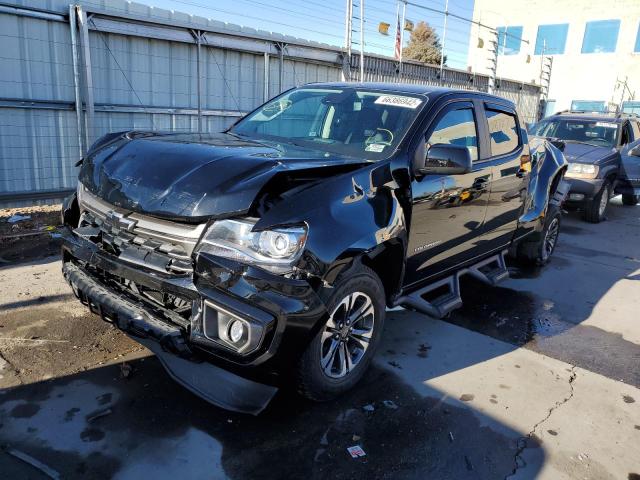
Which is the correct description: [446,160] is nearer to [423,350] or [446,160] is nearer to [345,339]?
[345,339]

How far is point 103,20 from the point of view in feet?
24.0

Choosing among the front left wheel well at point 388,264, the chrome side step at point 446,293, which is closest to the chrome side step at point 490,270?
the chrome side step at point 446,293

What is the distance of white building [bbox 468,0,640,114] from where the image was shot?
28.6m

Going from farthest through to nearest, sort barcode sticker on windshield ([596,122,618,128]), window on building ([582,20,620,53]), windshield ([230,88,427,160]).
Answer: window on building ([582,20,620,53]), barcode sticker on windshield ([596,122,618,128]), windshield ([230,88,427,160])

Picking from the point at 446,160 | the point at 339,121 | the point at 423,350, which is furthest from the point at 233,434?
the point at 339,121

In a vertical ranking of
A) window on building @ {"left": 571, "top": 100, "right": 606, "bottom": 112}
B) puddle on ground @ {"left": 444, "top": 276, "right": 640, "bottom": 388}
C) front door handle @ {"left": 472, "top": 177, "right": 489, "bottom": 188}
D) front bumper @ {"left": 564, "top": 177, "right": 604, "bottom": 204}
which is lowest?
puddle on ground @ {"left": 444, "top": 276, "right": 640, "bottom": 388}

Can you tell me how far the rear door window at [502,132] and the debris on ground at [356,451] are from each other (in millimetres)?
2806

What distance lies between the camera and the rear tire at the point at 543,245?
6066 millimetres

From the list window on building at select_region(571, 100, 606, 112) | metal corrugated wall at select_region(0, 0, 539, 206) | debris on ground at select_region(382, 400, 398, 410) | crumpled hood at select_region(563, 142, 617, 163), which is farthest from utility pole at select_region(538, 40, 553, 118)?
debris on ground at select_region(382, 400, 398, 410)

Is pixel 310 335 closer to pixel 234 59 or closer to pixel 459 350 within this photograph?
pixel 459 350

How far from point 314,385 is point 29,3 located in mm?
6559

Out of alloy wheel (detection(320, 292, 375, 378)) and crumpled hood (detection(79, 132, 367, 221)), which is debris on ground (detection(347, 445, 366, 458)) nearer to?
alloy wheel (detection(320, 292, 375, 378))

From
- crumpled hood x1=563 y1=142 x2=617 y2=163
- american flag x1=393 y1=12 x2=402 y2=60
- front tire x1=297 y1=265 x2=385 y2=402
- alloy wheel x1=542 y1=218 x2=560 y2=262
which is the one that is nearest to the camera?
front tire x1=297 y1=265 x2=385 y2=402

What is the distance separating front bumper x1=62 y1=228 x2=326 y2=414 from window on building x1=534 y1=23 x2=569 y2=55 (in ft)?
108
